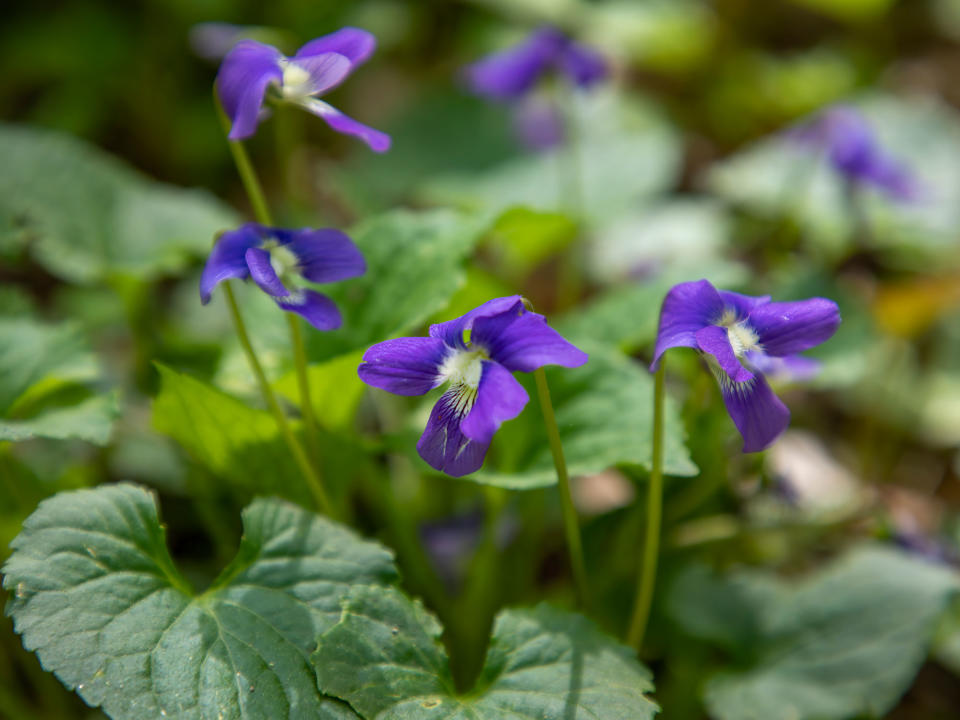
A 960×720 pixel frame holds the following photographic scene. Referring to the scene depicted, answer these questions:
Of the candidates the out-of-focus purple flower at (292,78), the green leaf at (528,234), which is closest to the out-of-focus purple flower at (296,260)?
the out-of-focus purple flower at (292,78)

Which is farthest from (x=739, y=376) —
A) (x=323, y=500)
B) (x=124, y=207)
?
(x=124, y=207)

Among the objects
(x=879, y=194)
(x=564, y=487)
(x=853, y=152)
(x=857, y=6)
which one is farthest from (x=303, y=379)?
(x=857, y=6)

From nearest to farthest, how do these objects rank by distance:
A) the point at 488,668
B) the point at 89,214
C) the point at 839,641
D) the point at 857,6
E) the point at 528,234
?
the point at 488,668, the point at 839,641, the point at 89,214, the point at 528,234, the point at 857,6

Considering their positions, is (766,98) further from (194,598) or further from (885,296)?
(194,598)

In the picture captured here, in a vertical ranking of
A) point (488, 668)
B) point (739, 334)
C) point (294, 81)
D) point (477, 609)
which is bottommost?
point (477, 609)

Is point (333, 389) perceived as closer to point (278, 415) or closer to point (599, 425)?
point (278, 415)

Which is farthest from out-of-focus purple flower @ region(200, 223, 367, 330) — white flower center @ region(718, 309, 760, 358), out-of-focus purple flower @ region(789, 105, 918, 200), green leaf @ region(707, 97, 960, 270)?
green leaf @ region(707, 97, 960, 270)
